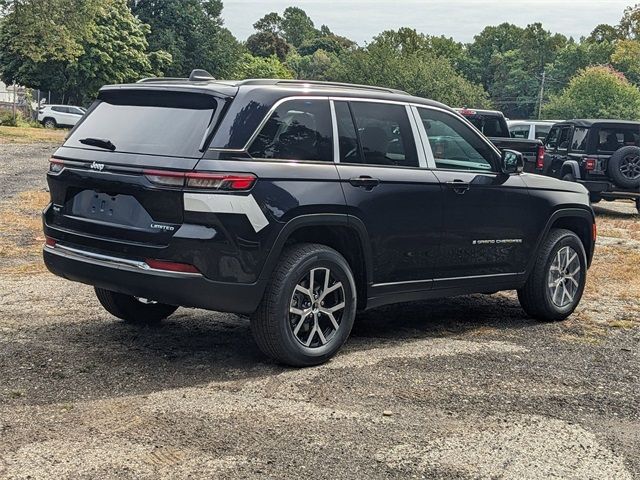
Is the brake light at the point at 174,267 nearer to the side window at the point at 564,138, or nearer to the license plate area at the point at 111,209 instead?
→ the license plate area at the point at 111,209

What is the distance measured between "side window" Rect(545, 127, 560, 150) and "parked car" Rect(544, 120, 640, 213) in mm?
582

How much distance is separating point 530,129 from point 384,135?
861 inches

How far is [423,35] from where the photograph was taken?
11881 cm

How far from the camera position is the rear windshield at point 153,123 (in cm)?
550

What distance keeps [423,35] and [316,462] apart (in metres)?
119

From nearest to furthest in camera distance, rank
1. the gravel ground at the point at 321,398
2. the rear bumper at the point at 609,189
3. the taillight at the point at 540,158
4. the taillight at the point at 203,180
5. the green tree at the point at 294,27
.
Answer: the gravel ground at the point at 321,398 < the taillight at the point at 203,180 < the rear bumper at the point at 609,189 < the taillight at the point at 540,158 < the green tree at the point at 294,27

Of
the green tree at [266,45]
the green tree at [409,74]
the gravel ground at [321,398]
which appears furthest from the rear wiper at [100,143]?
the green tree at [266,45]

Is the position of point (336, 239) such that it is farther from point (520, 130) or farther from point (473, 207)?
point (520, 130)

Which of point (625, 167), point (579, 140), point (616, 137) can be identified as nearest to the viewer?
point (625, 167)

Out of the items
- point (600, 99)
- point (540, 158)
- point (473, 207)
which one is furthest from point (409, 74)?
point (473, 207)

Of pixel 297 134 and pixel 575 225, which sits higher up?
pixel 297 134

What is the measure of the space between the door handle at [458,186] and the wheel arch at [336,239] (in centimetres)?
94

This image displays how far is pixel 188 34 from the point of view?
76.8 metres

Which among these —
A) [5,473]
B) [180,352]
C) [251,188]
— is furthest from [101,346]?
[5,473]
